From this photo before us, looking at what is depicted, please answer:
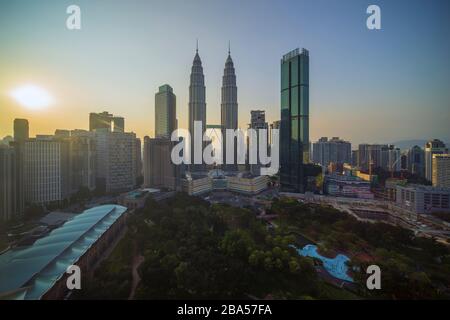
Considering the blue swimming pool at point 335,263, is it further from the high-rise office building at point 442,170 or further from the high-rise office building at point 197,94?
the high-rise office building at point 197,94

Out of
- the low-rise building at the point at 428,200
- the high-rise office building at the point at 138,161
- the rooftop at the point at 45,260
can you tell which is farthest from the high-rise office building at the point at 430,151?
the high-rise office building at the point at 138,161

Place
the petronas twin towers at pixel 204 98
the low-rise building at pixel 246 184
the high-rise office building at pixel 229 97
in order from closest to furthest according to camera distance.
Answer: the low-rise building at pixel 246 184 < the petronas twin towers at pixel 204 98 < the high-rise office building at pixel 229 97

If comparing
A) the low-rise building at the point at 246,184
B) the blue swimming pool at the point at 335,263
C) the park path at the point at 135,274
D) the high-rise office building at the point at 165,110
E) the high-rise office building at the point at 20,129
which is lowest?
the blue swimming pool at the point at 335,263

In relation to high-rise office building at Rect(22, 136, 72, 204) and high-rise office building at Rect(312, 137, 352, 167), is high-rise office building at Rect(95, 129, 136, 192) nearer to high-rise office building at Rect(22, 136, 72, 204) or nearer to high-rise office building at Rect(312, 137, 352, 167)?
high-rise office building at Rect(22, 136, 72, 204)

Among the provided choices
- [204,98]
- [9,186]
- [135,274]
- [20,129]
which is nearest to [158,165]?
[20,129]

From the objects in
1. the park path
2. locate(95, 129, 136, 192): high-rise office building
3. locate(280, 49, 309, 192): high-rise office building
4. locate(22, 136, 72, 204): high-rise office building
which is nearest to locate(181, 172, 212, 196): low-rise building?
locate(95, 129, 136, 192): high-rise office building

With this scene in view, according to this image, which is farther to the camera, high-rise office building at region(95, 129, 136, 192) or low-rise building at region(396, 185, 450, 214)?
high-rise office building at region(95, 129, 136, 192)
